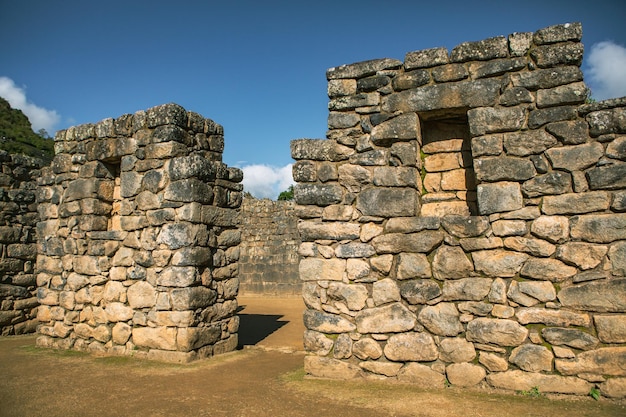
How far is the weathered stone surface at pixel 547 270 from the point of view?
Result: 13.6 feet

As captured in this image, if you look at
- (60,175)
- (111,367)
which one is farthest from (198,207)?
(60,175)

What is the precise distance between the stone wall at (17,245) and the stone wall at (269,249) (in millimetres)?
8014

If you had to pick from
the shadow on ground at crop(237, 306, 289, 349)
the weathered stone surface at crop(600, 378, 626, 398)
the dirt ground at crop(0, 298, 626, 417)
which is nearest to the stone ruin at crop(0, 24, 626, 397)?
the weathered stone surface at crop(600, 378, 626, 398)

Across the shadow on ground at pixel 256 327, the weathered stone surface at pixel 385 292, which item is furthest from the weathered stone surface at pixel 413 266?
the shadow on ground at pixel 256 327

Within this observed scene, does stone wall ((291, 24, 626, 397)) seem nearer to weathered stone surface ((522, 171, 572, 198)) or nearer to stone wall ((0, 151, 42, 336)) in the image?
weathered stone surface ((522, 171, 572, 198))

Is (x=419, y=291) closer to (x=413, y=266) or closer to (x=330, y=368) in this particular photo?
(x=413, y=266)

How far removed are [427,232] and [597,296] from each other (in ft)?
5.51

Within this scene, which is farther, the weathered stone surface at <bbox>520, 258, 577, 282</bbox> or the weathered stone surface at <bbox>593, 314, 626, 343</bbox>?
the weathered stone surface at <bbox>520, 258, 577, 282</bbox>

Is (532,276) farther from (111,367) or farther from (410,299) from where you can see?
(111,367)

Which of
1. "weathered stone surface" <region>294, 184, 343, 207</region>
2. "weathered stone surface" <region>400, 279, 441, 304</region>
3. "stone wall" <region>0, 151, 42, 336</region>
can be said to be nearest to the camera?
"weathered stone surface" <region>400, 279, 441, 304</region>

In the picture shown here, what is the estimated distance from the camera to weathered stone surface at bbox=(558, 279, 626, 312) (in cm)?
395

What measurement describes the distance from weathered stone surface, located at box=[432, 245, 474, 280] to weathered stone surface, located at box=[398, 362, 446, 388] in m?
0.99

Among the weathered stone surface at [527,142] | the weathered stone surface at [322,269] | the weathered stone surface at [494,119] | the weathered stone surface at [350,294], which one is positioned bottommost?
the weathered stone surface at [350,294]

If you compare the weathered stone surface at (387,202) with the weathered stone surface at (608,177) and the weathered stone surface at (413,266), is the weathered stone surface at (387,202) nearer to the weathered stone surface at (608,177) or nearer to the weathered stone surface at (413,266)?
the weathered stone surface at (413,266)
